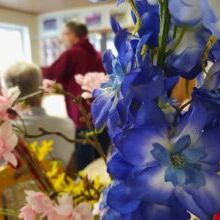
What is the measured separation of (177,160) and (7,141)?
0.76 feet

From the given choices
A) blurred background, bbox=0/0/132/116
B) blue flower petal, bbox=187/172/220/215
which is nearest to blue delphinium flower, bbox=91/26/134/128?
blue flower petal, bbox=187/172/220/215

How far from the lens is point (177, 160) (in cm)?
30

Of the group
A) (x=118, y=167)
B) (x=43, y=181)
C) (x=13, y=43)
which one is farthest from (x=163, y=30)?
(x=13, y=43)

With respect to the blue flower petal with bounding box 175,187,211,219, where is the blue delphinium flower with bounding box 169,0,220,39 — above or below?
above

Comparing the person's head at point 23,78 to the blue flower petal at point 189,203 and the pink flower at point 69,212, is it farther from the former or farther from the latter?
the blue flower petal at point 189,203

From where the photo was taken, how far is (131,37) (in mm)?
351

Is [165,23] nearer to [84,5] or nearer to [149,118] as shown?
[149,118]

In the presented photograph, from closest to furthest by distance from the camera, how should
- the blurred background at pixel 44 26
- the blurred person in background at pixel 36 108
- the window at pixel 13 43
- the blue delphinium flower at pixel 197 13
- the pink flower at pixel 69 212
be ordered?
1. the blue delphinium flower at pixel 197 13
2. the pink flower at pixel 69 212
3. the blurred person in background at pixel 36 108
4. the blurred background at pixel 44 26
5. the window at pixel 13 43

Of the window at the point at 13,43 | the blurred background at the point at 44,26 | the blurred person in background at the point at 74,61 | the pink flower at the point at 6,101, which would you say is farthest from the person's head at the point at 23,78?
the window at the point at 13,43

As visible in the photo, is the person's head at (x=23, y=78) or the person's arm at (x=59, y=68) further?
the person's arm at (x=59, y=68)

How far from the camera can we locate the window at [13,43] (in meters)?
3.81

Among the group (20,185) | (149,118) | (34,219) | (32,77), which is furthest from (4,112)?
(32,77)

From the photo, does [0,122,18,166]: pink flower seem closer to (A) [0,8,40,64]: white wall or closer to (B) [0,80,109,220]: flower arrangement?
(B) [0,80,109,220]: flower arrangement

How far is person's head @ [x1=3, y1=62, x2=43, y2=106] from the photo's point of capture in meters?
1.43
